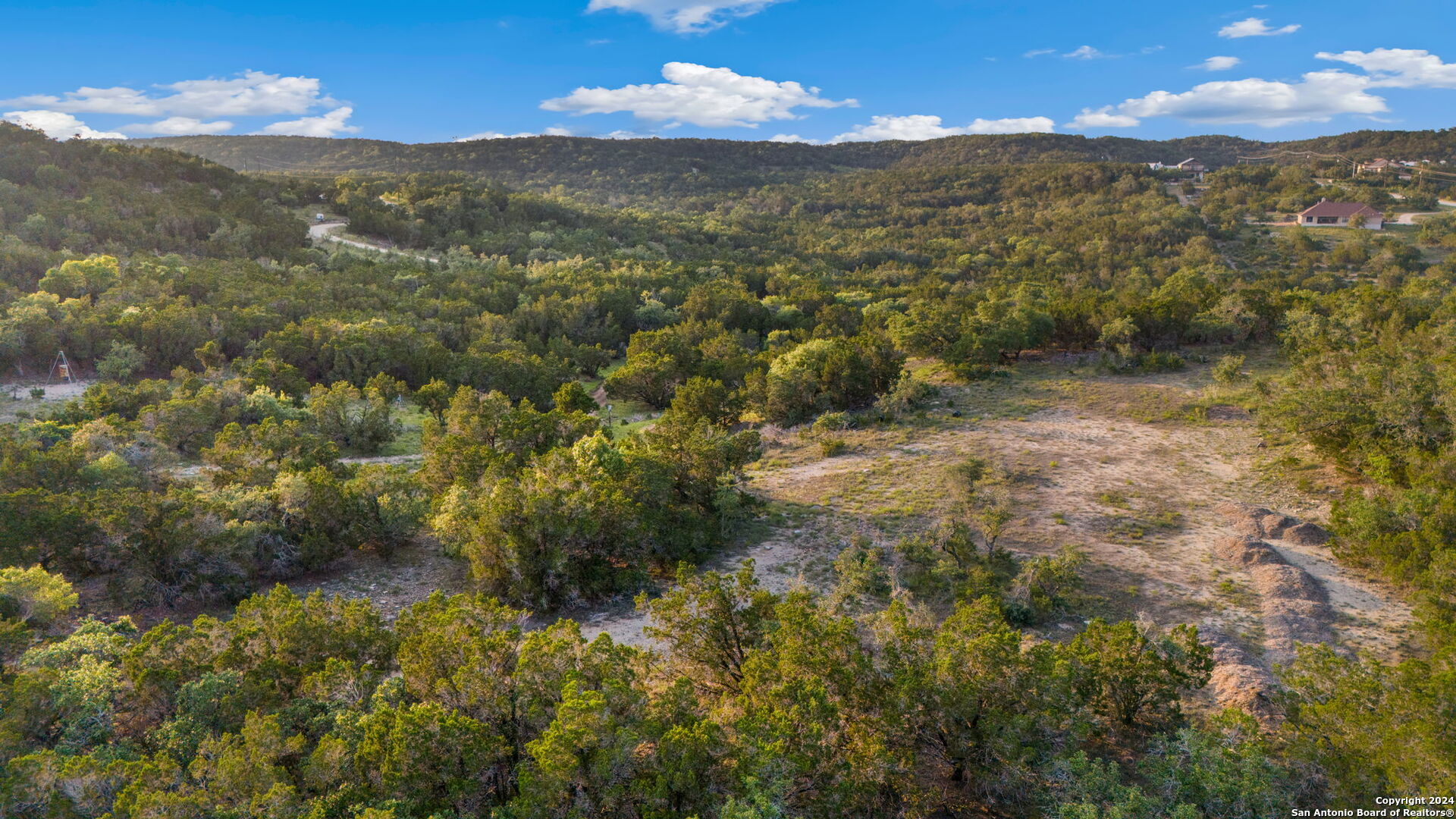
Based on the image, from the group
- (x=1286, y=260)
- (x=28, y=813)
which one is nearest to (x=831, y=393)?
(x=28, y=813)

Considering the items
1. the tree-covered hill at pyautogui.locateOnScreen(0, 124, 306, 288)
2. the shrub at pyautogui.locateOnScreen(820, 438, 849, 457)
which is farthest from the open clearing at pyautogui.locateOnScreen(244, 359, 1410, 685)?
the tree-covered hill at pyautogui.locateOnScreen(0, 124, 306, 288)

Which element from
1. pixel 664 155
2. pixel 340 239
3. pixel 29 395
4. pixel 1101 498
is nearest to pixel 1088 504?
pixel 1101 498

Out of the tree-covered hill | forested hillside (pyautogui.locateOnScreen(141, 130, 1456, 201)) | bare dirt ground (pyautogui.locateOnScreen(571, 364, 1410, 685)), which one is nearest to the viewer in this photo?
bare dirt ground (pyautogui.locateOnScreen(571, 364, 1410, 685))

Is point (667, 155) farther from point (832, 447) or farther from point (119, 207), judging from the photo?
point (832, 447)

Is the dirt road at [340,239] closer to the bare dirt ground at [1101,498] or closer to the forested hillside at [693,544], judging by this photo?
the forested hillside at [693,544]

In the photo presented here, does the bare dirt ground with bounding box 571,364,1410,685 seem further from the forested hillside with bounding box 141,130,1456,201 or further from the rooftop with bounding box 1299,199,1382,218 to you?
the forested hillside with bounding box 141,130,1456,201
